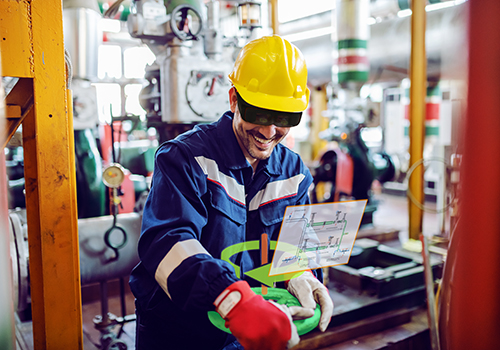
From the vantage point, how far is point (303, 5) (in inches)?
307

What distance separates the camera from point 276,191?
1357mm

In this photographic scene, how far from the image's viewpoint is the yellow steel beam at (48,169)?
1.12 metres

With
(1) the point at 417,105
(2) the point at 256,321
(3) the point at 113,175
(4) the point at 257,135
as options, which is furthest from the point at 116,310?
(1) the point at 417,105

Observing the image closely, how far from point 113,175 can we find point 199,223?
1302 mm

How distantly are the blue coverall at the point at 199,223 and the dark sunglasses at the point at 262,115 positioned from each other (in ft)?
0.46

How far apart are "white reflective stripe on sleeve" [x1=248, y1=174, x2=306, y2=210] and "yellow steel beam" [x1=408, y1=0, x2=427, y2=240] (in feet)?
8.50

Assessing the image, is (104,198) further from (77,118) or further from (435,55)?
(435,55)

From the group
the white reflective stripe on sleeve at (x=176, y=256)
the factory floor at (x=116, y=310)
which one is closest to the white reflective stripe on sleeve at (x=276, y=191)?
the white reflective stripe on sleeve at (x=176, y=256)

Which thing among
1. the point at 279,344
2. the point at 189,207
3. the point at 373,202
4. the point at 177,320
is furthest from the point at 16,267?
the point at 373,202

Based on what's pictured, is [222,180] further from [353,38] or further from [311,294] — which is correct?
[353,38]

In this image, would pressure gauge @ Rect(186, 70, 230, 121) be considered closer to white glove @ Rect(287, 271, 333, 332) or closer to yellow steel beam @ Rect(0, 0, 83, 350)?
yellow steel beam @ Rect(0, 0, 83, 350)

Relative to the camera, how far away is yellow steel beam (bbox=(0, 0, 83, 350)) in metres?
1.12

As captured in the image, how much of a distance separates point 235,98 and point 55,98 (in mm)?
521

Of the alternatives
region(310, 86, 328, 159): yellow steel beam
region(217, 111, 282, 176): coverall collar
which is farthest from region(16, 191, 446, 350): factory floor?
region(310, 86, 328, 159): yellow steel beam
